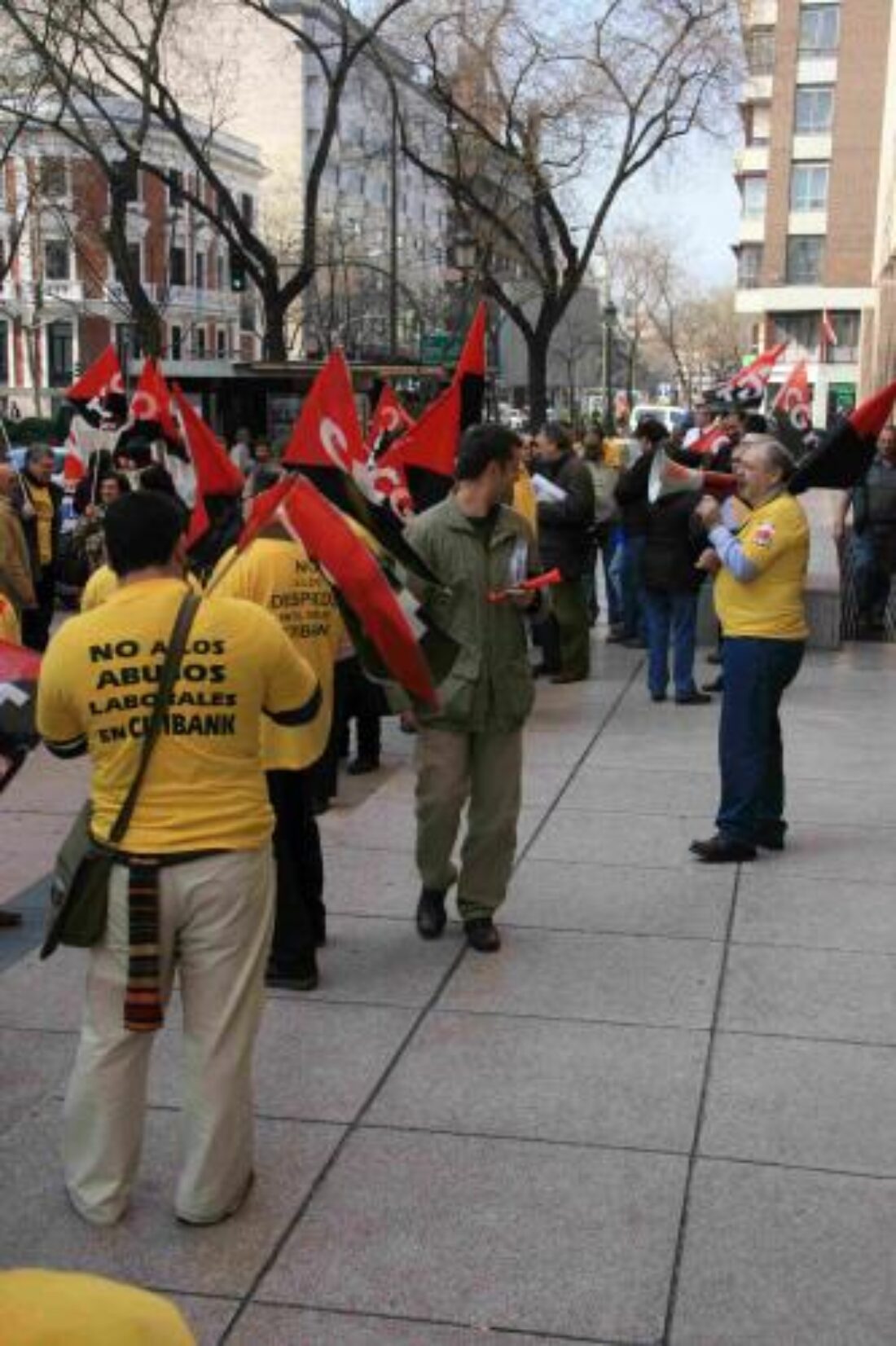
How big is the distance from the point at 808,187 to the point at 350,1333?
80187mm

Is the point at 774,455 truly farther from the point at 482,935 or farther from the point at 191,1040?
the point at 191,1040

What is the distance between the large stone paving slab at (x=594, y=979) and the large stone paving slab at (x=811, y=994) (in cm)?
10

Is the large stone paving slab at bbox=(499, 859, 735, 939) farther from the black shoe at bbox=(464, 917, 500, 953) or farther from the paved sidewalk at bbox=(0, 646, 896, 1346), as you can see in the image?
the black shoe at bbox=(464, 917, 500, 953)

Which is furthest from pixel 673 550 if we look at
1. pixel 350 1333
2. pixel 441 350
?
pixel 441 350

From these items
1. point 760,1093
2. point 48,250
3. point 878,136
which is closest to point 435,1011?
point 760,1093

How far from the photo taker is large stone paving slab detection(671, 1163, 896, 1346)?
333 centimetres

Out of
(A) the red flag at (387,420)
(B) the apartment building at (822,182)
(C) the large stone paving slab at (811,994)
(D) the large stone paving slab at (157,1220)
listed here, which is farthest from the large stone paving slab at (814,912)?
(B) the apartment building at (822,182)

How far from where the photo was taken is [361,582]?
4.61 meters

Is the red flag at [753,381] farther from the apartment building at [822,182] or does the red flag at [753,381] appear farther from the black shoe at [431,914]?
the apartment building at [822,182]

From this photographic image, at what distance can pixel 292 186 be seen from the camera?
277ft

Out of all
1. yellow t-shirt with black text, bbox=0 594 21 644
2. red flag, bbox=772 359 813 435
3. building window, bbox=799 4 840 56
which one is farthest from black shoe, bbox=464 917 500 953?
building window, bbox=799 4 840 56

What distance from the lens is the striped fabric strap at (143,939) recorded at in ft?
11.7

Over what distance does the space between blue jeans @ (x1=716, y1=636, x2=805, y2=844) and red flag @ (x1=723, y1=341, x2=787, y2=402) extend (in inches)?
408

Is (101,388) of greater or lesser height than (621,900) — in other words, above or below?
above
